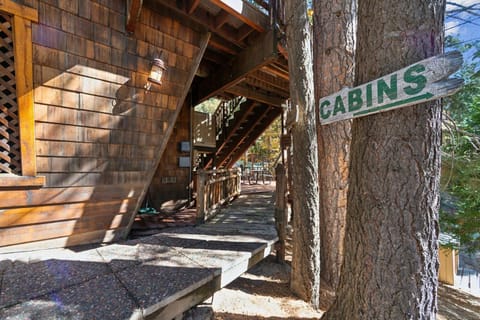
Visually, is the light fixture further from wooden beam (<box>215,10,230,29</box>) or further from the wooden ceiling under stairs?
wooden beam (<box>215,10,230,29</box>)

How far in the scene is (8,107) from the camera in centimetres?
221

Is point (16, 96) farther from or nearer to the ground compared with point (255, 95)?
nearer to the ground

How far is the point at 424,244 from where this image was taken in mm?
1130

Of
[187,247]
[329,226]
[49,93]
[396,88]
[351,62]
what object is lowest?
[187,247]

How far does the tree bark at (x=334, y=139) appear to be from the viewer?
260cm

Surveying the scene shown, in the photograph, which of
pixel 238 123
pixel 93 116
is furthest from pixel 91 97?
pixel 238 123

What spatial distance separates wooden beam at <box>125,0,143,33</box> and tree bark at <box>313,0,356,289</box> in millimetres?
2277

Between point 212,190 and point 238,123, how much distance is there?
12.1ft

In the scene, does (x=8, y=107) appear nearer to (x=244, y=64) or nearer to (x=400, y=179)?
(x=244, y=64)

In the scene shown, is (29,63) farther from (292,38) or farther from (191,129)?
(191,129)

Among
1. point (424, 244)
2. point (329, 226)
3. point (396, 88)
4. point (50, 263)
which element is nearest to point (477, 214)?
point (329, 226)

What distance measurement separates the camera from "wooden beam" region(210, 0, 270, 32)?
2.90m

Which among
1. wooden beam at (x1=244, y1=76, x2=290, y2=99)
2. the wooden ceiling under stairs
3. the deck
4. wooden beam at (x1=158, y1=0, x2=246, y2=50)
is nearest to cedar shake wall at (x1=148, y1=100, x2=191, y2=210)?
the wooden ceiling under stairs

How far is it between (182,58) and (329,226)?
317 cm
